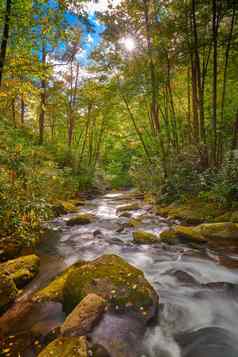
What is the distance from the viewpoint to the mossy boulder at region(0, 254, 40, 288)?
393cm

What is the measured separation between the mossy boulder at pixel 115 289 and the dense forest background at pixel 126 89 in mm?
2145

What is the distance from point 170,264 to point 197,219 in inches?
125

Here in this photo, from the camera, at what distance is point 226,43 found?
9289 millimetres

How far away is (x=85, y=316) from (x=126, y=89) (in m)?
12.1

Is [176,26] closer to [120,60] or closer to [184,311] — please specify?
[120,60]

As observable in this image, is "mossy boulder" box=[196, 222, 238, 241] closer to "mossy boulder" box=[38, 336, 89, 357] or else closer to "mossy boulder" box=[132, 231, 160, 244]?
"mossy boulder" box=[132, 231, 160, 244]

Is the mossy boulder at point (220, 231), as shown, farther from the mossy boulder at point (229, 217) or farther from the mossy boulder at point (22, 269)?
the mossy boulder at point (22, 269)

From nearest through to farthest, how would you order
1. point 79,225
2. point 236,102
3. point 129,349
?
point 129,349
point 79,225
point 236,102

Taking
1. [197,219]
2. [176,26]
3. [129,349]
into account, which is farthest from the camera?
[176,26]

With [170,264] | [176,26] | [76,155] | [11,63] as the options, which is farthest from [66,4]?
[76,155]

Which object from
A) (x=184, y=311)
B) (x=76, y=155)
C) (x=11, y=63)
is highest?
(x=11, y=63)

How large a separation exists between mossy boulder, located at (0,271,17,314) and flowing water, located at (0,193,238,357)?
131 millimetres

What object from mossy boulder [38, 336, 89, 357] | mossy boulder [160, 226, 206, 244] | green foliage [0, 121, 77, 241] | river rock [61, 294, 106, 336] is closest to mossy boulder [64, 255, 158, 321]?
river rock [61, 294, 106, 336]

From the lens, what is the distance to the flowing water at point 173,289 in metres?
2.74
